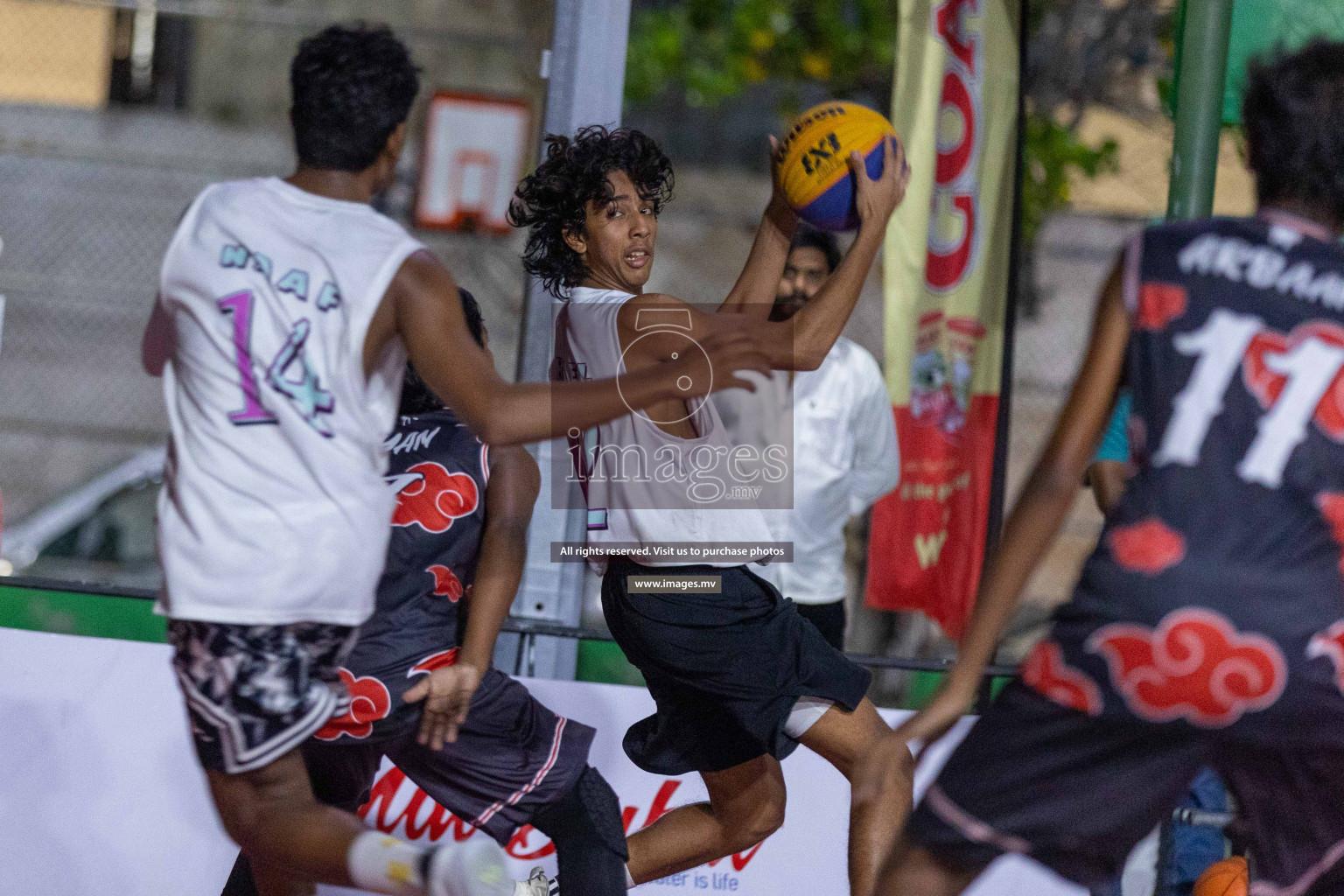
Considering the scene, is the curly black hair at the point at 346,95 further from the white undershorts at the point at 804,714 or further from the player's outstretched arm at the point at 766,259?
the white undershorts at the point at 804,714

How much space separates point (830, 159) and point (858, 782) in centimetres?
161

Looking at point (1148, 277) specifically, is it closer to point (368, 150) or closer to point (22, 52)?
point (368, 150)

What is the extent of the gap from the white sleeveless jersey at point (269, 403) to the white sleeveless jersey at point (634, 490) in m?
0.76

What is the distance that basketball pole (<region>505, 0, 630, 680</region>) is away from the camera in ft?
15.6

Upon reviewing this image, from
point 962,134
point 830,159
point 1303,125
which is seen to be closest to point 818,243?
point 962,134

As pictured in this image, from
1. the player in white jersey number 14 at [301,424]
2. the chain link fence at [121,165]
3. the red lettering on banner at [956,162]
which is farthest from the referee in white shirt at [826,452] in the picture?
the chain link fence at [121,165]

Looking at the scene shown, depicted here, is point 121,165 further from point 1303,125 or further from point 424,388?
point 1303,125

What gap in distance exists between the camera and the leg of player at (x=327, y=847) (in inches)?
110

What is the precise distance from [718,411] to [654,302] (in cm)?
48

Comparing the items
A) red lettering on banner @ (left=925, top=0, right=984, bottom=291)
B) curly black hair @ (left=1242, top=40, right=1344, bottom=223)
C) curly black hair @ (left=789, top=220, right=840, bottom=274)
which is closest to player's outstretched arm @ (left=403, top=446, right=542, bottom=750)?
curly black hair @ (left=1242, top=40, right=1344, bottom=223)

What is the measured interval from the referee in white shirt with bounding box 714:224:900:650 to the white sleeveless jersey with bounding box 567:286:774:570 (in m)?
1.24

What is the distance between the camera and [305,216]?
9.46 feet

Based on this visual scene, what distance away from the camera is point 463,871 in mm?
2764

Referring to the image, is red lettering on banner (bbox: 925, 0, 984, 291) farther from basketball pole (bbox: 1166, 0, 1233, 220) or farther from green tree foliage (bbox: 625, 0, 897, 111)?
green tree foliage (bbox: 625, 0, 897, 111)
